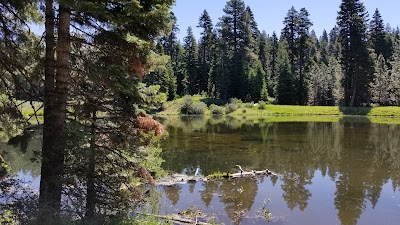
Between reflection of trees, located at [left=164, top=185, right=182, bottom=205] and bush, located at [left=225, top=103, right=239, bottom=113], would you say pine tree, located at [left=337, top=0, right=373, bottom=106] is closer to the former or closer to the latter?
bush, located at [left=225, top=103, right=239, bottom=113]

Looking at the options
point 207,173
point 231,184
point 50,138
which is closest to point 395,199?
point 231,184

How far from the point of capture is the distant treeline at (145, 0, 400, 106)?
6856cm

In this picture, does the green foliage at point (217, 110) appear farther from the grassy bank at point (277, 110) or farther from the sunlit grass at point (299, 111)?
the sunlit grass at point (299, 111)

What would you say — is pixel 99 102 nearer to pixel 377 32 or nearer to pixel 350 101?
pixel 350 101

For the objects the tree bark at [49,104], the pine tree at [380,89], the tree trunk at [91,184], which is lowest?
the tree trunk at [91,184]

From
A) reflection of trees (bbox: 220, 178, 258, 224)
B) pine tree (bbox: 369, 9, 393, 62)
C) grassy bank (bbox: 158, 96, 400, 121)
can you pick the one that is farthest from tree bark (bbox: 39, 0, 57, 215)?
pine tree (bbox: 369, 9, 393, 62)

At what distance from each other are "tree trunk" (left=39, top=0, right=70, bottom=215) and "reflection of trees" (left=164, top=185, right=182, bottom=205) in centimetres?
745

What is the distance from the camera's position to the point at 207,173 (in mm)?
20844

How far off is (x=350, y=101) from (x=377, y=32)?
1253 inches

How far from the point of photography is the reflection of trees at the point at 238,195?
14125 millimetres

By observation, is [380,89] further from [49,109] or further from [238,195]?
[49,109]

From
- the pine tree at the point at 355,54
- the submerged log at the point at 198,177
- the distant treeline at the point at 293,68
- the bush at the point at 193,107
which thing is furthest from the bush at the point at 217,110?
the submerged log at the point at 198,177

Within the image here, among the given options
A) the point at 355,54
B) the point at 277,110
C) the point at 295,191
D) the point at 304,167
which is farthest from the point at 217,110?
the point at 295,191

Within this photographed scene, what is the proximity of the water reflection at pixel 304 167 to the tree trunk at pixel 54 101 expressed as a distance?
692 cm
